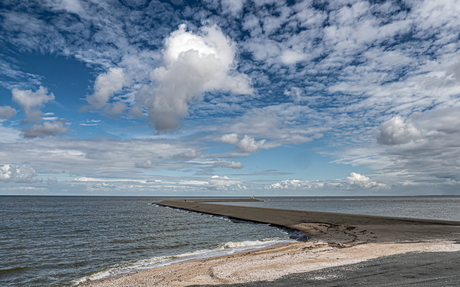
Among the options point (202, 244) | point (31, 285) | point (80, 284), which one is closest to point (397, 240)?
point (202, 244)

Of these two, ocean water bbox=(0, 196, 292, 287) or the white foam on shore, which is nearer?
the white foam on shore

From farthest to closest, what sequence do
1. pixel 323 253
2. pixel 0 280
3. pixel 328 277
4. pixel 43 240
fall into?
pixel 43 240
pixel 323 253
pixel 0 280
pixel 328 277

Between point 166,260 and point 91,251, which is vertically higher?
Result: point 166,260

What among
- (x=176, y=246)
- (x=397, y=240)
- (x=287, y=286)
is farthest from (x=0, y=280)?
(x=397, y=240)

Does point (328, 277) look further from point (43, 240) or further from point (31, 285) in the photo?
point (43, 240)

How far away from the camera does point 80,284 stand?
16031mm

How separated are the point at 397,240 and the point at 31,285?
93.8 feet

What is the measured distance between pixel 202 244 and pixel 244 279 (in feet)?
52.3

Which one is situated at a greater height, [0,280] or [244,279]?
[244,279]

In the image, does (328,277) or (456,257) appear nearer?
(328,277)

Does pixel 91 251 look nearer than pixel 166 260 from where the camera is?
No

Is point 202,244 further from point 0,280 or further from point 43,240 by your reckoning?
point 43,240

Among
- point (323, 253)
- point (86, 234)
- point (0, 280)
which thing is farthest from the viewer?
point (86, 234)

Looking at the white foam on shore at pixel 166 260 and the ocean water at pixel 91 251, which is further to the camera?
the ocean water at pixel 91 251
